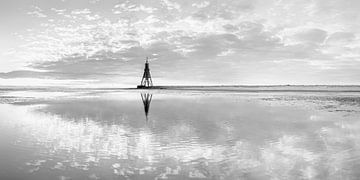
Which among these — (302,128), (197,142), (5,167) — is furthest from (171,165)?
(302,128)

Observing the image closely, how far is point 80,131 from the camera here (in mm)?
13508

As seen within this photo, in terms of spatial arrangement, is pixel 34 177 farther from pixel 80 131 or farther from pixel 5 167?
pixel 80 131

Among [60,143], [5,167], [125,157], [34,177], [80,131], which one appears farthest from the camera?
[80,131]

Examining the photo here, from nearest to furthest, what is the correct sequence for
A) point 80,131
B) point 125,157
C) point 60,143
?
point 125,157 → point 60,143 → point 80,131

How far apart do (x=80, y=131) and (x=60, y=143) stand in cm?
270

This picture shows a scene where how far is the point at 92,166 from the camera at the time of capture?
7852 millimetres

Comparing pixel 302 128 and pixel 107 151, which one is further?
pixel 302 128

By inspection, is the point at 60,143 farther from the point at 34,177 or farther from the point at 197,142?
the point at 197,142

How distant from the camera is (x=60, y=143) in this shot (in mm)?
10812

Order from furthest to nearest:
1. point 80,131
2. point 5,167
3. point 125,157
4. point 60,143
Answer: point 80,131 < point 60,143 < point 125,157 < point 5,167

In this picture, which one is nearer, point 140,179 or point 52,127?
point 140,179

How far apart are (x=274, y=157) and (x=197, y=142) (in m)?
3.14

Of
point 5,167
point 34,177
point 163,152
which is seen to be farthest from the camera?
point 163,152

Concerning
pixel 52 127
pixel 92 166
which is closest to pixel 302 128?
pixel 92 166
